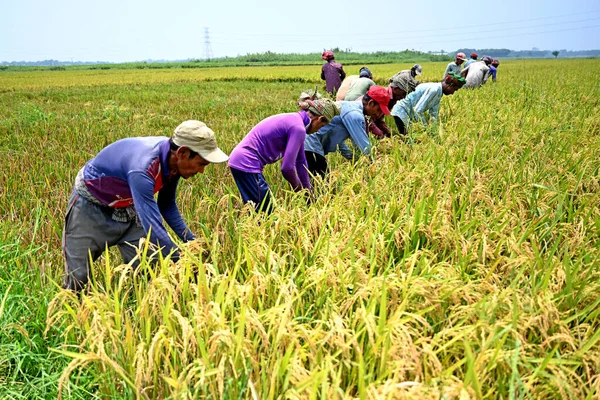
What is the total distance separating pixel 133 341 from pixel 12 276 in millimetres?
1257

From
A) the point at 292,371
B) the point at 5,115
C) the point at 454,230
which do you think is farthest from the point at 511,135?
the point at 5,115

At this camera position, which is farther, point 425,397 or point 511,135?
point 511,135

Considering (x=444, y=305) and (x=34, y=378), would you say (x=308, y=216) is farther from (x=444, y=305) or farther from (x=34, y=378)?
(x=34, y=378)

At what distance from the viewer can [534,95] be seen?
28.2 feet

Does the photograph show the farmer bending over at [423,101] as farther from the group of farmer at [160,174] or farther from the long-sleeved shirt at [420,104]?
the group of farmer at [160,174]

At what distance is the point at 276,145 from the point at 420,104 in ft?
9.66

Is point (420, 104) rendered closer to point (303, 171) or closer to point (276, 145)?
point (303, 171)

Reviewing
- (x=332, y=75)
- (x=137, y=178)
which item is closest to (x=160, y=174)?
(x=137, y=178)

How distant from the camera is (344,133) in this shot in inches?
158

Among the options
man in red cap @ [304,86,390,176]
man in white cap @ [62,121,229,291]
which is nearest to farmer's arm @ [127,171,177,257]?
man in white cap @ [62,121,229,291]

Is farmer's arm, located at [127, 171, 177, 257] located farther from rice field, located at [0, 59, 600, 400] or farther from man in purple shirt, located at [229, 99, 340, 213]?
man in purple shirt, located at [229, 99, 340, 213]

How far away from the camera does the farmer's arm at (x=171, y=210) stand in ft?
8.08

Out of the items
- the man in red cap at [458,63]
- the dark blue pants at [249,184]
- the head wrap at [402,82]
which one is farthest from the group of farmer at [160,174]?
the man in red cap at [458,63]

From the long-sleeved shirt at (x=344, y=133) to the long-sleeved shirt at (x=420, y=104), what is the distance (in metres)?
1.69
